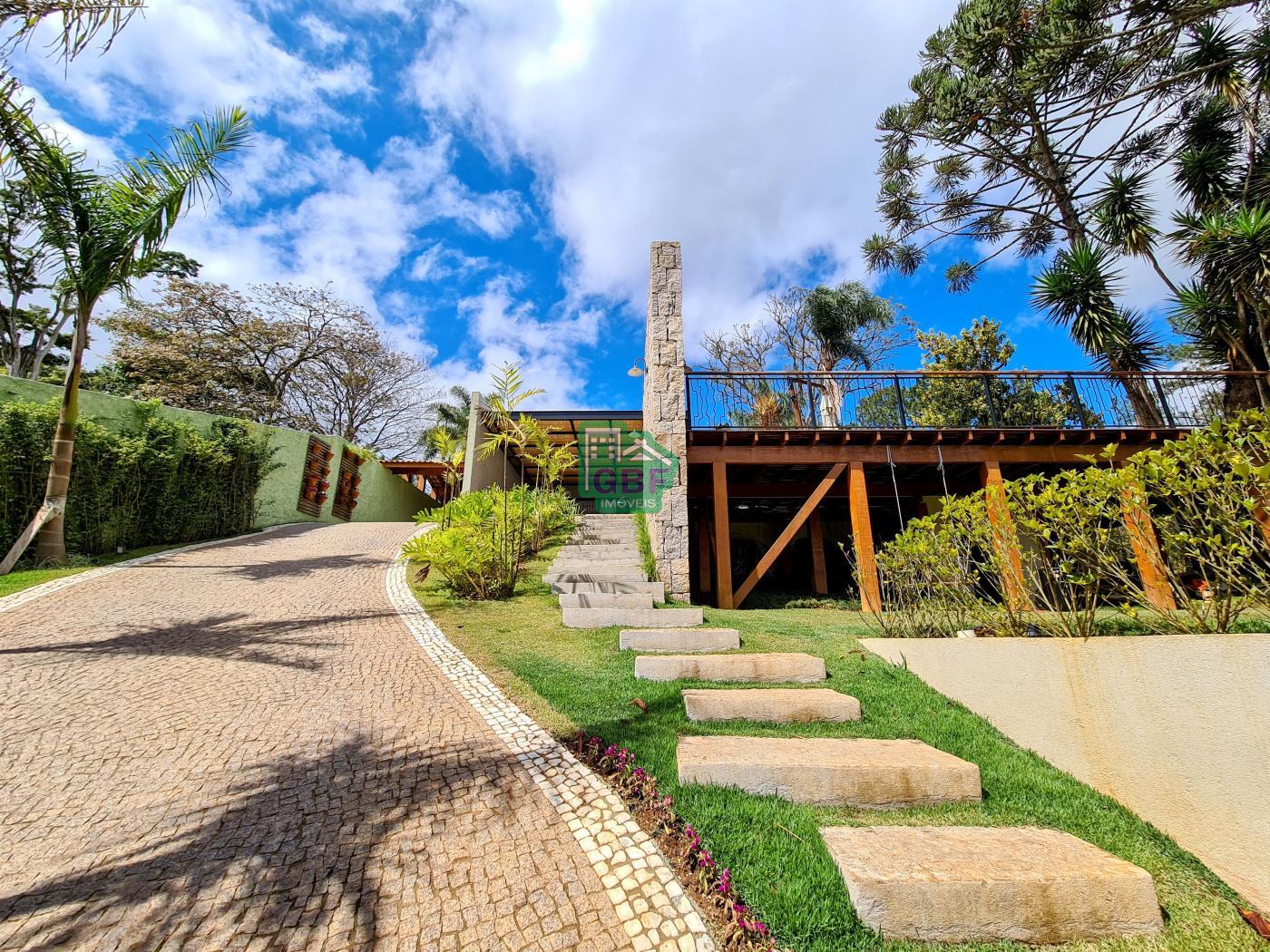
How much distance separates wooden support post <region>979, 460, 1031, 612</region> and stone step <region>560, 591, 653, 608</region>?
10.6 feet

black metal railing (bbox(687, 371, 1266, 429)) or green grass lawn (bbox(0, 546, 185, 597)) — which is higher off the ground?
black metal railing (bbox(687, 371, 1266, 429))

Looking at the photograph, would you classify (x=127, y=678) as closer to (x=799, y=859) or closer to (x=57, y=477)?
(x=799, y=859)

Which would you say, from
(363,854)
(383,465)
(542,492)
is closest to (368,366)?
(383,465)

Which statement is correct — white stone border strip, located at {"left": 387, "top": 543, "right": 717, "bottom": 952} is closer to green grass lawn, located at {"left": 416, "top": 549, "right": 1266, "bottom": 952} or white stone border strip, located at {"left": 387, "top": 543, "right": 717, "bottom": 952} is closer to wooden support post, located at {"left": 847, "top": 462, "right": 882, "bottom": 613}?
green grass lawn, located at {"left": 416, "top": 549, "right": 1266, "bottom": 952}

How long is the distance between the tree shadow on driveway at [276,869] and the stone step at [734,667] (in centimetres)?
145

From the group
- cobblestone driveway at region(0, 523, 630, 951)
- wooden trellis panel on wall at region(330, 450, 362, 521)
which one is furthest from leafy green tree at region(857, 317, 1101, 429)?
wooden trellis panel on wall at region(330, 450, 362, 521)

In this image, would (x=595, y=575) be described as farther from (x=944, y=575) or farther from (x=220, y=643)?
(x=944, y=575)

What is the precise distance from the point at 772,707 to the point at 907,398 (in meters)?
7.51

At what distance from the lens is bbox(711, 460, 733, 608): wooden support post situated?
7.23 meters

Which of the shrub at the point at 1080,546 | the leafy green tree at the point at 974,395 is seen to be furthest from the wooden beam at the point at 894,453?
the shrub at the point at 1080,546

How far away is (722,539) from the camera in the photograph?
7.41 meters

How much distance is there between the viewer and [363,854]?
1736mm

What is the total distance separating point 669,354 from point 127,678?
19.2 ft

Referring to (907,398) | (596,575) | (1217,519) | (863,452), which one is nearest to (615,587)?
(596,575)
